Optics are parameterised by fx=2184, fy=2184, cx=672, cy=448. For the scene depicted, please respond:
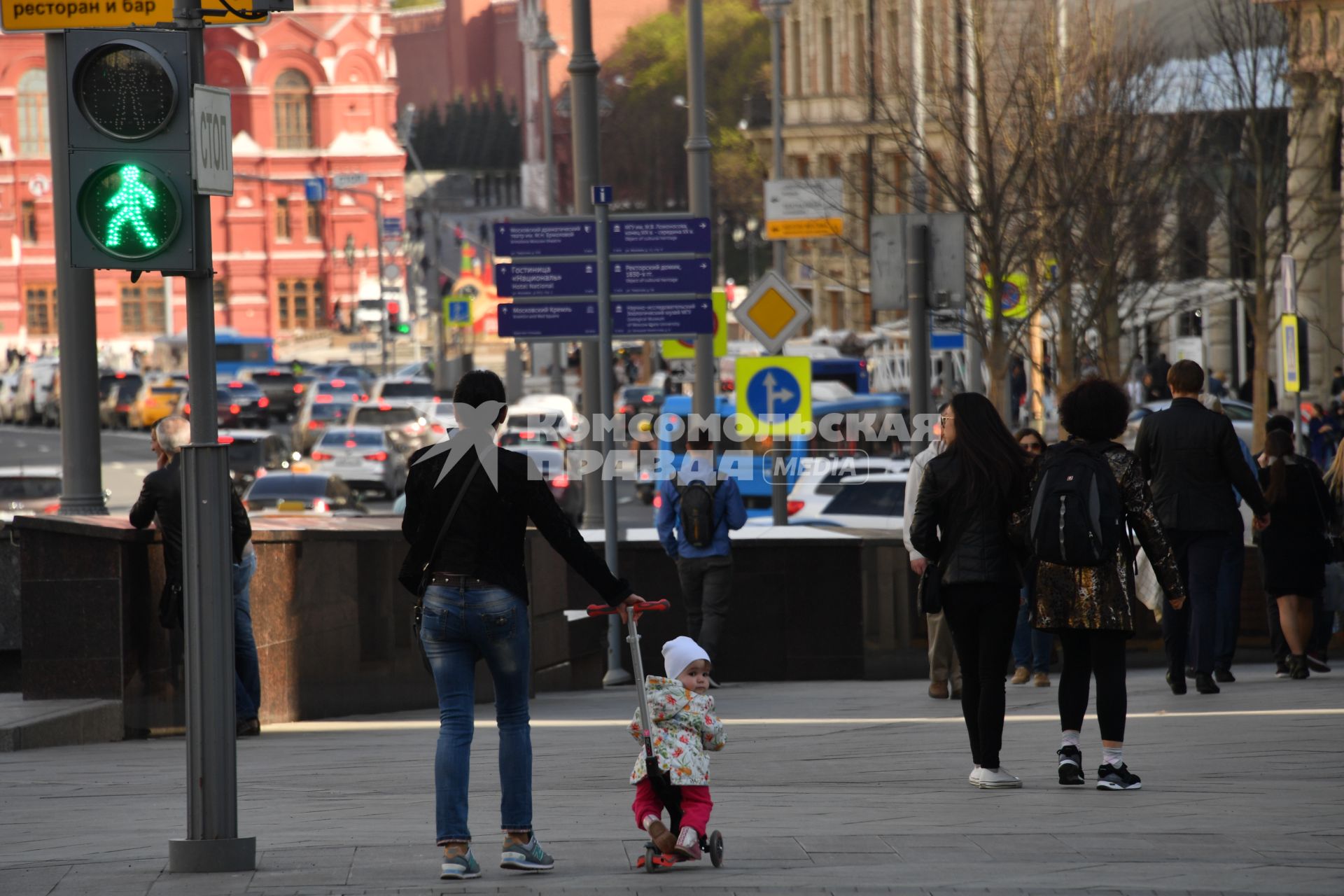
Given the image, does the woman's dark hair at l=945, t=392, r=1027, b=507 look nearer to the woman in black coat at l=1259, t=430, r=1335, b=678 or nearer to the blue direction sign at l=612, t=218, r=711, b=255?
the woman in black coat at l=1259, t=430, r=1335, b=678

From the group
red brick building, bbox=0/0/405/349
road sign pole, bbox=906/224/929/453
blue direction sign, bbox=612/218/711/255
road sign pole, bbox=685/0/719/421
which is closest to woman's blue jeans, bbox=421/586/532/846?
road sign pole, bbox=906/224/929/453

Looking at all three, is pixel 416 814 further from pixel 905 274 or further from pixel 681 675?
pixel 905 274

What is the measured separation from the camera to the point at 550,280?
1602cm

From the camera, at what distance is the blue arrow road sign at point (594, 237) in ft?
52.7

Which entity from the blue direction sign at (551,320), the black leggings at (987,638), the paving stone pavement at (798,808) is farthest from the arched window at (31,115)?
the black leggings at (987,638)

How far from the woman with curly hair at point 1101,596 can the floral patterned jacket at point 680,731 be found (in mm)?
2036

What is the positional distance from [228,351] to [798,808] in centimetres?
8371

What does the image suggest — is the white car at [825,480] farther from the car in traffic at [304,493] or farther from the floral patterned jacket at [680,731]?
the floral patterned jacket at [680,731]

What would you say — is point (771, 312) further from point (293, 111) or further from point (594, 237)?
point (293, 111)

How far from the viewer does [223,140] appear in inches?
277

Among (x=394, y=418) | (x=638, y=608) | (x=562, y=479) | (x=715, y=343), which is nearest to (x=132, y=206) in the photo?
(x=638, y=608)

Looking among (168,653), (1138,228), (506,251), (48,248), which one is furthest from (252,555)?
(48,248)

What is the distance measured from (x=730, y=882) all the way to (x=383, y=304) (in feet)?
201

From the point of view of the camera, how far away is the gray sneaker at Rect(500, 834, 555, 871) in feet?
22.6
